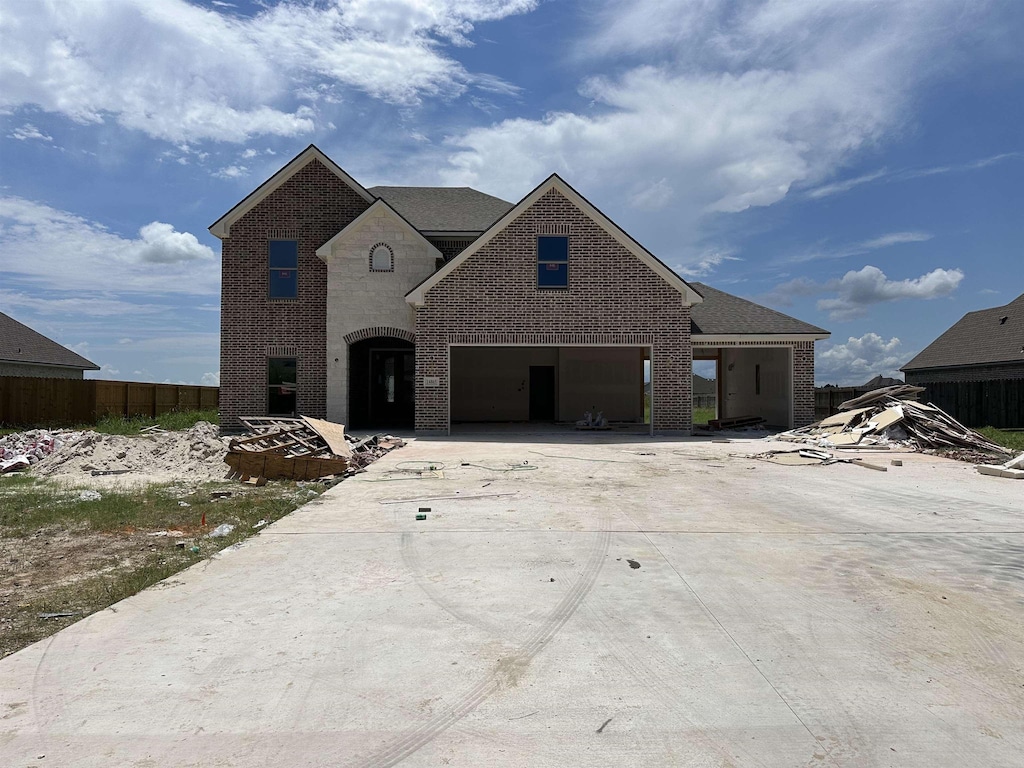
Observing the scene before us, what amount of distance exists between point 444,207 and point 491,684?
23537 millimetres

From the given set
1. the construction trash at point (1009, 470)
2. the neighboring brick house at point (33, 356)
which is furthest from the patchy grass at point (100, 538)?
the neighboring brick house at point (33, 356)

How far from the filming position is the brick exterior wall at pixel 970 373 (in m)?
30.2

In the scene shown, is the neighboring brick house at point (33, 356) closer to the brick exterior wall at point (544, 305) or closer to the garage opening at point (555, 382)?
the garage opening at point (555, 382)

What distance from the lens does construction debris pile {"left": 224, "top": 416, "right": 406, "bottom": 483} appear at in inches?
479

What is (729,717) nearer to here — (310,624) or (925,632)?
(925,632)

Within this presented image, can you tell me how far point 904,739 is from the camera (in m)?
3.19

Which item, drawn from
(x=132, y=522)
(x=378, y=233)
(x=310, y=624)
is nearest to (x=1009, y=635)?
(x=310, y=624)

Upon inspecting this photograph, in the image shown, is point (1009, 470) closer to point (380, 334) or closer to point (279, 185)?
point (380, 334)

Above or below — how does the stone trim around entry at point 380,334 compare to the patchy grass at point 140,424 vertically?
above

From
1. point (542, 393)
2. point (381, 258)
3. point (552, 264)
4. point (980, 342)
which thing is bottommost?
point (542, 393)

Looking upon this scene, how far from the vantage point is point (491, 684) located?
3.70 meters

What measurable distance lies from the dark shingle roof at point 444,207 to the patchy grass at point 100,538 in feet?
46.6

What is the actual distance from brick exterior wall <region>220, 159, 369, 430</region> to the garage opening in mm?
6809

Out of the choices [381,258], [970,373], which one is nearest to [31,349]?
[381,258]
